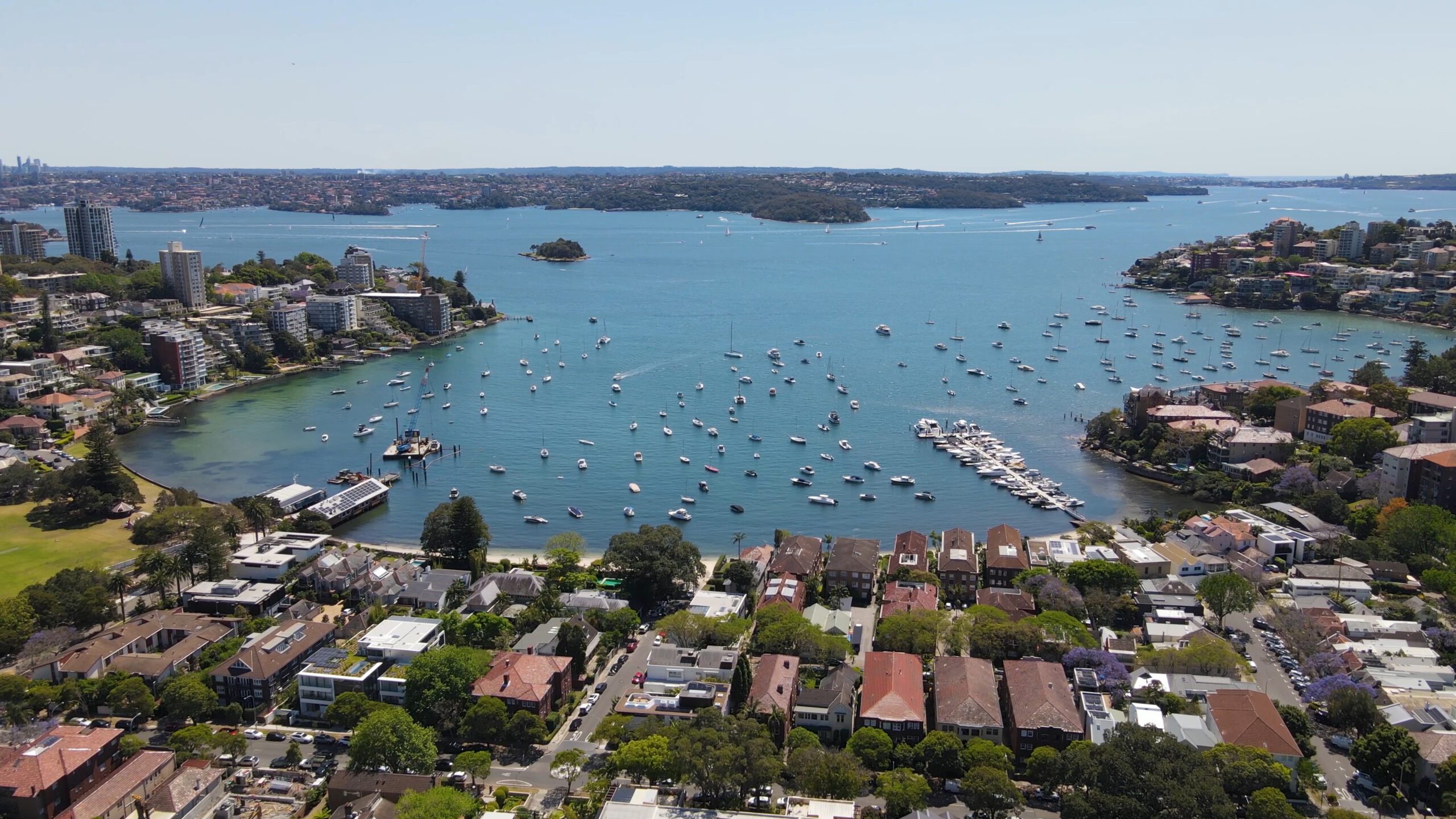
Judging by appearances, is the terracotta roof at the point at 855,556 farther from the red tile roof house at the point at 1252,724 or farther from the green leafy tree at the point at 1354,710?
the green leafy tree at the point at 1354,710

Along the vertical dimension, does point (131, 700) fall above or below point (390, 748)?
below

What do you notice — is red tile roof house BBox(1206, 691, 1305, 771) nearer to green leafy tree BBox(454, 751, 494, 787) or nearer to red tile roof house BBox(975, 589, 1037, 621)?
red tile roof house BBox(975, 589, 1037, 621)

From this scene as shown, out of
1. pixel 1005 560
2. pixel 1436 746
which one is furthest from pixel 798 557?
pixel 1436 746

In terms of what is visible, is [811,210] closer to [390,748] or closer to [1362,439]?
[1362,439]

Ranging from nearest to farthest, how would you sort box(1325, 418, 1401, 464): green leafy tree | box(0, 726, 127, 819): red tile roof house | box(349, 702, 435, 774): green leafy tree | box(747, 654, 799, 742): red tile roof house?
box(0, 726, 127, 819): red tile roof house
box(349, 702, 435, 774): green leafy tree
box(747, 654, 799, 742): red tile roof house
box(1325, 418, 1401, 464): green leafy tree

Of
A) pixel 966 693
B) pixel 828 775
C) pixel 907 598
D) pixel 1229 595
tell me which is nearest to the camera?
pixel 828 775

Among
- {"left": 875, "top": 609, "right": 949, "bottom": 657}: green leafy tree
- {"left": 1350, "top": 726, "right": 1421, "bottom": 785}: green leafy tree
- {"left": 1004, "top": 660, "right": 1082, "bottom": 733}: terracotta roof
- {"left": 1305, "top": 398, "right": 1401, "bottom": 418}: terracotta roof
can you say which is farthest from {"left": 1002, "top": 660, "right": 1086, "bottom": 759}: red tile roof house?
{"left": 1305, "top": 398, "right": 1401, "bottom": 418}: terracotta roof

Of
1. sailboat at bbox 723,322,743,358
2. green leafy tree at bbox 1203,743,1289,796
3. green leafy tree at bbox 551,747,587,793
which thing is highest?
sailboat at bbox 723,322,743,358
